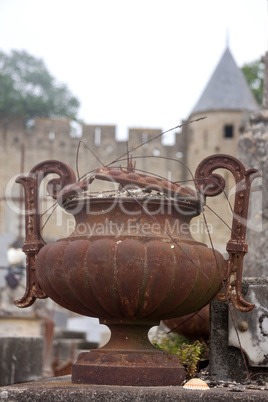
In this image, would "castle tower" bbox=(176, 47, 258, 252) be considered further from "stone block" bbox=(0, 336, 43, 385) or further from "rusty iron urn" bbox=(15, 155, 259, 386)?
"rusty iron urn" bbox=(15, 155, 259, 386)

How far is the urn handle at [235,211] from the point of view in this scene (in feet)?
11.3

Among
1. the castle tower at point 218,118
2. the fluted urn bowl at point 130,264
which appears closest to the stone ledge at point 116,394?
the fluted urn bowl at point 130,264

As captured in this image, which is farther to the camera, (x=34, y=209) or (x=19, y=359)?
(x=19, y=359)

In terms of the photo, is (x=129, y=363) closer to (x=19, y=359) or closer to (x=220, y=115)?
(x=19, y=359)

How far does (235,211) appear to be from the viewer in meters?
3.53

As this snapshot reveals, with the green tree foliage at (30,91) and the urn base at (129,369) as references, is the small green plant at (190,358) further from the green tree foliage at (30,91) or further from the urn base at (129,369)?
the green tree foliage at (30,91)

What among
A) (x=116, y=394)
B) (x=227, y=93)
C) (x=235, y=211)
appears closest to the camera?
(x=116, y=394)

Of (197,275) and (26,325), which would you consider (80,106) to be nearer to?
(26,325)

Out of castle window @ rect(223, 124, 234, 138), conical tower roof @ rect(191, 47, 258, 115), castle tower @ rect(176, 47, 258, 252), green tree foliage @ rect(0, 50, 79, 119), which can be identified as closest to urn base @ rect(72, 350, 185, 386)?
castle tower @ rect(176, 47, 258, 252)

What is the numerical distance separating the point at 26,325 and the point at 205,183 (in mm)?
8203

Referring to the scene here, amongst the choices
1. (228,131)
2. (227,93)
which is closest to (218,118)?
(228,131)

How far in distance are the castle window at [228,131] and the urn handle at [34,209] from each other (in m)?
29.1

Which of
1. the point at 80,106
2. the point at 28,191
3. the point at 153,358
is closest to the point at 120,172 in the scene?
the point at 28,191

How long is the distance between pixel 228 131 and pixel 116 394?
1188 inches
